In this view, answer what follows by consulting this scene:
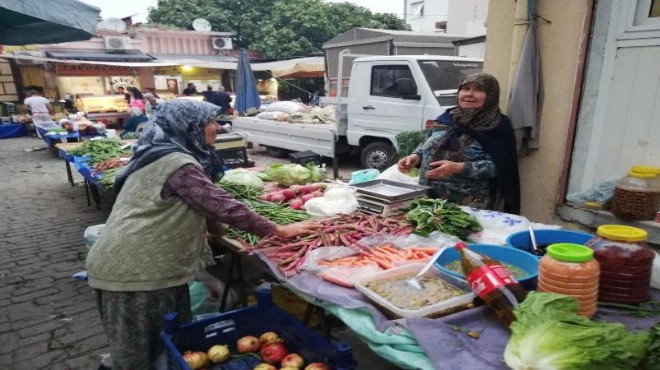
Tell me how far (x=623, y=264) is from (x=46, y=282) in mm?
5031

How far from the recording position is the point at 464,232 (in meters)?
2.48

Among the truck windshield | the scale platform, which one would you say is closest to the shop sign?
the truck windshield

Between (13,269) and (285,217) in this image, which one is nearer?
(285,217)

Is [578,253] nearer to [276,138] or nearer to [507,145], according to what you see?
[507,145]

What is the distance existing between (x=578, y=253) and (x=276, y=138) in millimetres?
9564

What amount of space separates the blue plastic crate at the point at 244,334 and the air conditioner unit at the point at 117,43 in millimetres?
22645

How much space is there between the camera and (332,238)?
96.3 inches

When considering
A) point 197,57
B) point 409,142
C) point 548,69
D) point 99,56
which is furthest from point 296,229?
point 197,57

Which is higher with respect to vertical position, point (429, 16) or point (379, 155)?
point (429, 16)

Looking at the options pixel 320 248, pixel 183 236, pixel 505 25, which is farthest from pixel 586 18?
pixel 183 236

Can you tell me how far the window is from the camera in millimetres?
7559

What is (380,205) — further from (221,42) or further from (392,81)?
(221,42)

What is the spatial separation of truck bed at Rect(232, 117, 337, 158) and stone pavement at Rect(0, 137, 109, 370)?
165 inches

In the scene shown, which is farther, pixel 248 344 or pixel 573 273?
pixel 248 344
